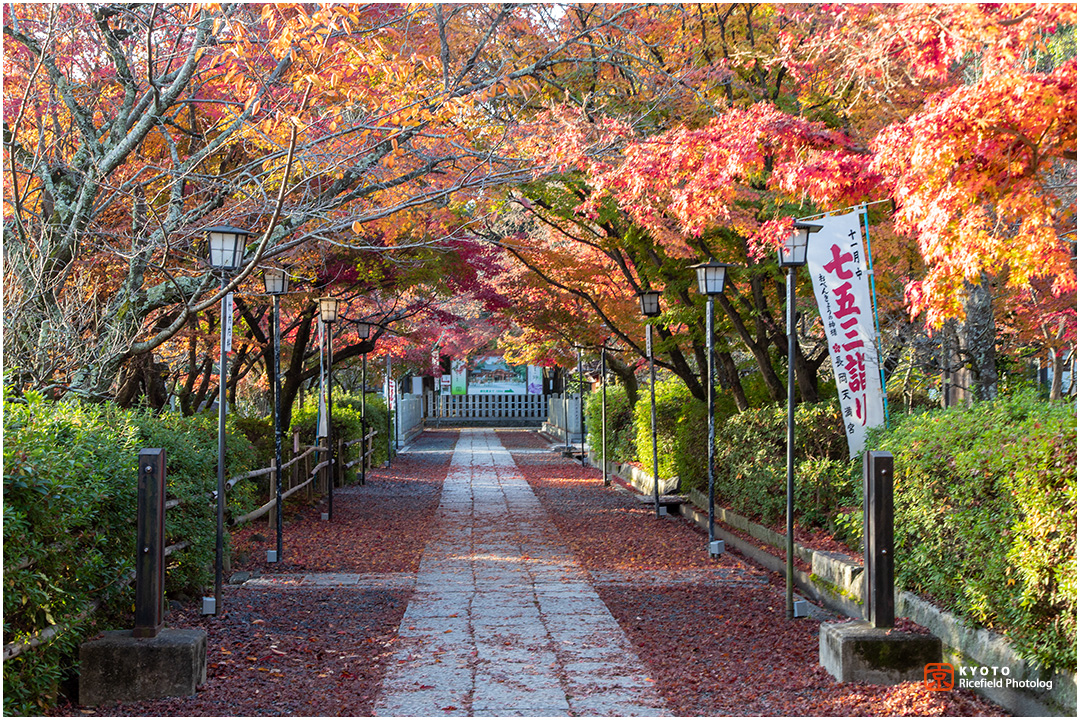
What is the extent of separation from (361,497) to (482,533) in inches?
191

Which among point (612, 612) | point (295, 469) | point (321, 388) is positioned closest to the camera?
point (612, 612)

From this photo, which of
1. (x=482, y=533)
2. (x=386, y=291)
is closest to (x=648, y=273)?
(x=482, y=533)

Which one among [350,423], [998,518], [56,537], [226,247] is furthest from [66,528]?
[350,423]

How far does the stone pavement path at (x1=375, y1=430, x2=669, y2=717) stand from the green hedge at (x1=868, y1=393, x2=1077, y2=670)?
1.88m

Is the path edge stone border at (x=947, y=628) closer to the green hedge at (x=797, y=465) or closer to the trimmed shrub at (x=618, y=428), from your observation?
the green hedge at (x=797, y=465)

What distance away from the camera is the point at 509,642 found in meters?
6.19

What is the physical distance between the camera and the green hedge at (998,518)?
428cm

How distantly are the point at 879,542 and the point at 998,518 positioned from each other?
2.20 feet

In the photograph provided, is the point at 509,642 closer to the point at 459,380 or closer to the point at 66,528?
the point at 66,528

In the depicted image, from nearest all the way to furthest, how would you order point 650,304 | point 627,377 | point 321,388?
point 650,304
point 321,388
point 627,377

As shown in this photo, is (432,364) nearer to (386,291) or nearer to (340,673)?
(386,291)

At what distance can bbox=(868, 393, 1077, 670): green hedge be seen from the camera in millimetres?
4277

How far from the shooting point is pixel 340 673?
18.4ft

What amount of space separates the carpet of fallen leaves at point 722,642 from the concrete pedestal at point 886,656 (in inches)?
2.5
